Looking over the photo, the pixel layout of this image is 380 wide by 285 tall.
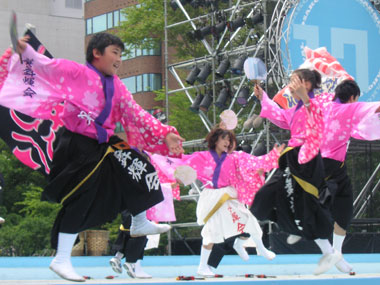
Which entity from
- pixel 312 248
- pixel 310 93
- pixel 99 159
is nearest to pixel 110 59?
pixel 99 159

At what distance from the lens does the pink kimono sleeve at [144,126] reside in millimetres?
4871

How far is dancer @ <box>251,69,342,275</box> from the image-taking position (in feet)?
18.2

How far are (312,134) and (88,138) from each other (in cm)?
177

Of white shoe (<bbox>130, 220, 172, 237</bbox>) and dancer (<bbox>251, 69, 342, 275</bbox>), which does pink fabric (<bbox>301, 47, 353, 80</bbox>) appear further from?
white shoe (<bbox>130, 220, 172, 237</bbox>)

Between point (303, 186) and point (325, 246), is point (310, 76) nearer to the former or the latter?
point (303, 186)

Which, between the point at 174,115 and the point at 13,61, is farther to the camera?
the point at 174,115

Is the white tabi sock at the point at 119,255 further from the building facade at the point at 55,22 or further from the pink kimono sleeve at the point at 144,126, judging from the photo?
the building facade at the point at 55,22

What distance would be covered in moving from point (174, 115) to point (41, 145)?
53.8 feet

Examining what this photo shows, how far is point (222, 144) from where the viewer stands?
305 inches

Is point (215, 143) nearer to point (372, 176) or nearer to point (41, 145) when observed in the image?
point (41, 145)

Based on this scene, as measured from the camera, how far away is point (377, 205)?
1498cm

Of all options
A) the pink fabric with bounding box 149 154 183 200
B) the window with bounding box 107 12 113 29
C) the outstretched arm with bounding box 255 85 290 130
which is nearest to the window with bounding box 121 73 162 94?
the window with bounding box 107 12 113 29

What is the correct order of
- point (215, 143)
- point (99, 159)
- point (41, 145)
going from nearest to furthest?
point (99, 159) → point (41, 145) → point (215, 143)

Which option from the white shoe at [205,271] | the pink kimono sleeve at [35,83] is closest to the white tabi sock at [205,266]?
the white shoe at [205,271]
